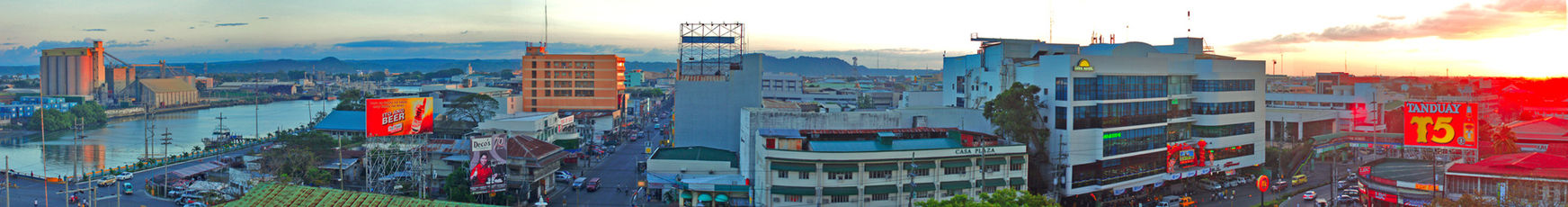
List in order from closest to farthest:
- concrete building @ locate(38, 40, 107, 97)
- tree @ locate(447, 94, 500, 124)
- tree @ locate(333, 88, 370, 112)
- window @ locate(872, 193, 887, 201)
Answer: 1. window @ locate(872, 193, 887, 201)
2. tree @ locate(447, 94, 500, 124)
3. tree @ locate(333, 88, 370, 112)
4. concrete building @ locate(38, 40, 107, 97)

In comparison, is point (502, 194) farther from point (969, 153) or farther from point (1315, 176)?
point (1315, 176)

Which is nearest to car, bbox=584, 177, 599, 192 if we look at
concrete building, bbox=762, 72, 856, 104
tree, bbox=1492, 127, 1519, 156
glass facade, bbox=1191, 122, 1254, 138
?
glass facade, bbox=1191, 122, 1254, 138

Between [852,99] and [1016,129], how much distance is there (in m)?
47.0

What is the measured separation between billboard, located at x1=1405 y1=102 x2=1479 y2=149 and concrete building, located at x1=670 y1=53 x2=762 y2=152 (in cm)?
1750

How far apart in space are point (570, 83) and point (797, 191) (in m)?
35.9

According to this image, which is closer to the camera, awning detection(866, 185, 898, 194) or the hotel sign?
awning detection(866, 185, 898, 194)

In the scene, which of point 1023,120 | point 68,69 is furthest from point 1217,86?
point 68,69

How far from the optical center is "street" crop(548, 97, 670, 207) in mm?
24641

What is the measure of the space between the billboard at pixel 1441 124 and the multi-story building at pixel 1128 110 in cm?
543

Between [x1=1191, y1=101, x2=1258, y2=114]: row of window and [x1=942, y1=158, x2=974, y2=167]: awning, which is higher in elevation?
[x1=1191, y1=101, x2=1258, y2=114]: row of window

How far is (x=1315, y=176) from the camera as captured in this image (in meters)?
30.2

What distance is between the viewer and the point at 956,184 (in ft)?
66.8

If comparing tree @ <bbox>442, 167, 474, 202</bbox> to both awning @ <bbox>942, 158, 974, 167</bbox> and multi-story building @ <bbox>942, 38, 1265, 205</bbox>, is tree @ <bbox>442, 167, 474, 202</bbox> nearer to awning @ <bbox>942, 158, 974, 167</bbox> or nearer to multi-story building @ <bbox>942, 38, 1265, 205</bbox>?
awning @ <bbox>942, 158, 974, 167</bbox>

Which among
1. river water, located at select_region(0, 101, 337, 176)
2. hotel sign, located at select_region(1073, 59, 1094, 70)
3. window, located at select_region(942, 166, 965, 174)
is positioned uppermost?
hotel sign, located at select_region(1073, 59, 1094, 70)
